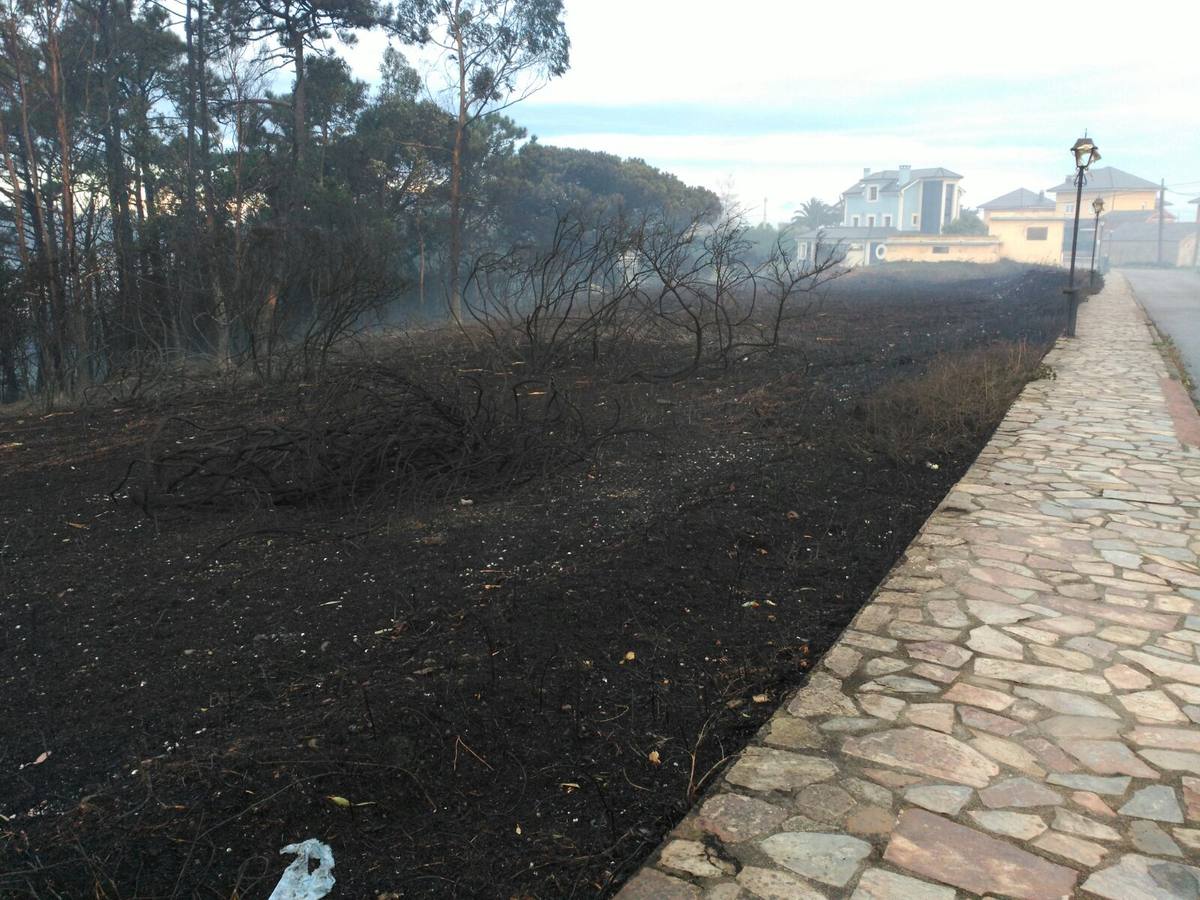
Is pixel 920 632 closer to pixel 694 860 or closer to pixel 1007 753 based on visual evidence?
pixel 1007 753

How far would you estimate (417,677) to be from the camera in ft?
11.0

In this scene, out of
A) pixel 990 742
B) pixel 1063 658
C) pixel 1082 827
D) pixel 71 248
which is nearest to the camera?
pixel 1082 827

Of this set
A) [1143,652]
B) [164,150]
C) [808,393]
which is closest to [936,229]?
[164,150]

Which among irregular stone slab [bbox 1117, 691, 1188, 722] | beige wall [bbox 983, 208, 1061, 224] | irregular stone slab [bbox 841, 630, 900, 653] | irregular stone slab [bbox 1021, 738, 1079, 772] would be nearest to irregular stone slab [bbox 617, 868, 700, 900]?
irregular stone slab [bbox 1021, 738, 1079, 772]

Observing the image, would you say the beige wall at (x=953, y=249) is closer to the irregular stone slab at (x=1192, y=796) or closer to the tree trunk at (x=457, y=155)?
the tree trunk at (x=457, y=155)

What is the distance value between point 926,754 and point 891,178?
346 ft

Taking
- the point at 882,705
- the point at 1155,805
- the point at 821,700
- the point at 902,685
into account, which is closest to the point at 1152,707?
the point at 1155,805

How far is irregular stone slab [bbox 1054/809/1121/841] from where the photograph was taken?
2.43 m

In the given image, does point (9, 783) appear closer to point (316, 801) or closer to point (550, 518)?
point (316, 801)

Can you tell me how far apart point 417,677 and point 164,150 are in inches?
839

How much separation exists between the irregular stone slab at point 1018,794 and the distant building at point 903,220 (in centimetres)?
7469

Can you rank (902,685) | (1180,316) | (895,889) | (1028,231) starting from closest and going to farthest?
(895,889) → (902,685) → (1180,316) → (1028,231)

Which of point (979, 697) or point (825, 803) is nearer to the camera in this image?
point (825, 803)

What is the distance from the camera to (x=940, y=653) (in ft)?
11.8
